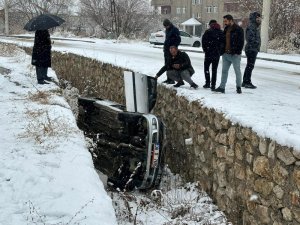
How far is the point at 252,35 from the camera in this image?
979cm

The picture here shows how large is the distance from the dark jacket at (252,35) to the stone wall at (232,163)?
1986mm

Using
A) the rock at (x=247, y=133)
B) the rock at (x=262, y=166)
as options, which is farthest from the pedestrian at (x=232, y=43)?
the rock at (x=262, y=166)

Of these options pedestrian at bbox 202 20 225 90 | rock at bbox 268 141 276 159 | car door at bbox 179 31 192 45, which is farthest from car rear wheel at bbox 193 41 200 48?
rock at bbox 268 141 276 159

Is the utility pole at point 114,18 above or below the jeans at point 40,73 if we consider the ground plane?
above

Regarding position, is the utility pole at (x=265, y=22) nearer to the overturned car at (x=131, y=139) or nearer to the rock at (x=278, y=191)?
the overturned car at (x=131, y=139)

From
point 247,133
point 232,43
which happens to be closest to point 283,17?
point 232,43

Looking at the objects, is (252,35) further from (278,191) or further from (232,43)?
(278,191)

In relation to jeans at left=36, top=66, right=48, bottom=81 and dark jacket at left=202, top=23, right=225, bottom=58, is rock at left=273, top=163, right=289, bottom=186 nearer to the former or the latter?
dark jacket at left=202, top=23, right=225, bottom=58

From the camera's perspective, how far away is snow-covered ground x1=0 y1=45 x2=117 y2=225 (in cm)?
466

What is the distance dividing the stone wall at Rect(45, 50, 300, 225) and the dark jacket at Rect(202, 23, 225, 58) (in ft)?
3.88

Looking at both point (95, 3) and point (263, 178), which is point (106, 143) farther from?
point (95, 3)

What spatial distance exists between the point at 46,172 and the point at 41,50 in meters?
7.10

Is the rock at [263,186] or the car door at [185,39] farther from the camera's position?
the car door at [185,39]

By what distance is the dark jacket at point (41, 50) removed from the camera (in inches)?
479
